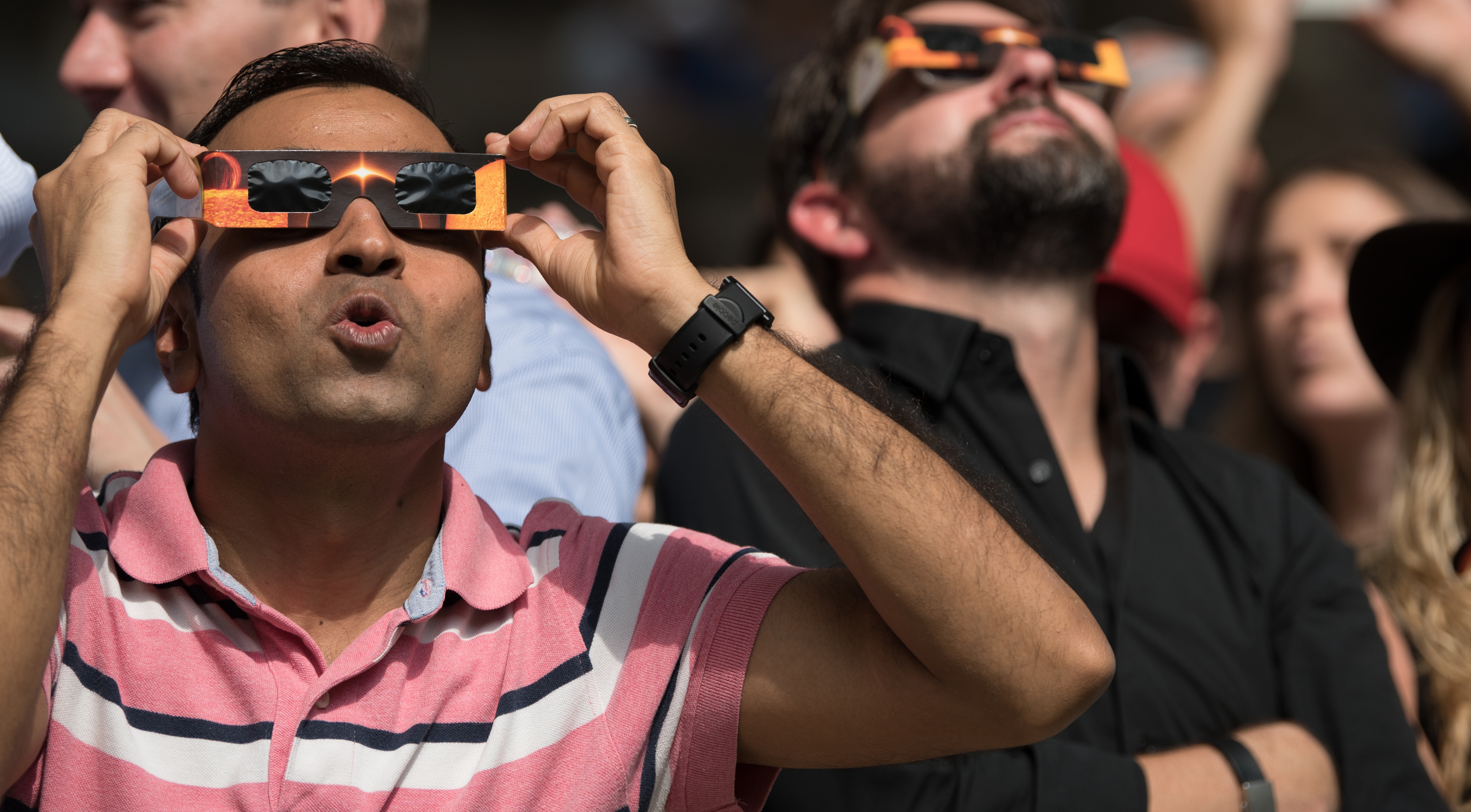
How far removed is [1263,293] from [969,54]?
1.65m

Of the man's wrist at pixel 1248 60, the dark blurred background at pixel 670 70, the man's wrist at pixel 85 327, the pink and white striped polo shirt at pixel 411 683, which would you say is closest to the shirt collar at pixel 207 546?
the pink and white striped polo shirt at pixel 411 683

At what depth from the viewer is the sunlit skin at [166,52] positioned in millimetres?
2768

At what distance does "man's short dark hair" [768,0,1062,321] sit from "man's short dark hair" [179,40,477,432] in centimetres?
185

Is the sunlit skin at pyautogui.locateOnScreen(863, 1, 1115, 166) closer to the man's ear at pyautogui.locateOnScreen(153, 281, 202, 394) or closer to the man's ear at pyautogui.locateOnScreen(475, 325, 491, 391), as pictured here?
the man's ear at pyautogui.locateOnScreen(475, 325, 491, 391)

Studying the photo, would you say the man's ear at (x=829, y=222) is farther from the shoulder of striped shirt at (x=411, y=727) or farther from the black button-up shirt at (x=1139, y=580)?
the shoulder of striped shirt at (x=411, y=727)

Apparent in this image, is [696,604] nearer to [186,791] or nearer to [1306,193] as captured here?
[186,791]

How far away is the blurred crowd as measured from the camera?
261 centimetres

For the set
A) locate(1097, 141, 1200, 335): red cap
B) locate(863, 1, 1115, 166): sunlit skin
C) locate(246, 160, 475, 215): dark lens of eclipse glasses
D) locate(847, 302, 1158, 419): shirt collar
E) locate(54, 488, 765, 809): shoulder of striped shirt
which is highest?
locate(246, 160, 475, 215): dark lens of eclipse glasses

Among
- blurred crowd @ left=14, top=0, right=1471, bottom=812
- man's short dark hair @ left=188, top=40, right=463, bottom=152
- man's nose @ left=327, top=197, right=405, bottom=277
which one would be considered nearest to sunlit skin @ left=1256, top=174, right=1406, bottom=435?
blurred crowd @ left=14, top=0, right=1471, bottom=812

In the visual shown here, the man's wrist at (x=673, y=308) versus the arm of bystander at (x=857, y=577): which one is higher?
the man's wrist at (x=673, y=308)

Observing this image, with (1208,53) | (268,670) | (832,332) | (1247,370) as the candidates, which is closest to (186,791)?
(268,670)

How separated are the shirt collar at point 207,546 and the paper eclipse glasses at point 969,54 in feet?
6.56

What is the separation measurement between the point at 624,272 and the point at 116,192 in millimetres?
656

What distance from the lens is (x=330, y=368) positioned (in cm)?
172
